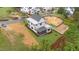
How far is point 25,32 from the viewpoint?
1.79 m

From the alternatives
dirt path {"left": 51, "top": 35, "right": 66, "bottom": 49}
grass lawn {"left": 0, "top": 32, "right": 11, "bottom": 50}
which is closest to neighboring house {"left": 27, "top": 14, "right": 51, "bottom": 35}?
dirt path {"left": 51, "top": 35, "right": 66, "bottom": 49}

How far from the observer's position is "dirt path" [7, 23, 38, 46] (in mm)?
1770

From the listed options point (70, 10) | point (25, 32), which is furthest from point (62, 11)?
point (25, 32)

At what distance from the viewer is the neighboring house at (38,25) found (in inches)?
70.6

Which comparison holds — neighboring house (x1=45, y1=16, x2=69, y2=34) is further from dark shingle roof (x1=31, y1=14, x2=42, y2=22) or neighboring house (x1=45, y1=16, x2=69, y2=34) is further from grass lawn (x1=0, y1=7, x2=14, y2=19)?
grass lawn (x1=0, y1=7, x2=14, y2=19)

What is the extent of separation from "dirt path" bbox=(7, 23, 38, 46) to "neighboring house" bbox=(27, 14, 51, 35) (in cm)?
6

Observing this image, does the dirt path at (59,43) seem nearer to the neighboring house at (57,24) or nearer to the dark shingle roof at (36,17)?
the neighboring house at (57,24)

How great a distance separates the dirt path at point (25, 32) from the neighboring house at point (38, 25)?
0.20 feet

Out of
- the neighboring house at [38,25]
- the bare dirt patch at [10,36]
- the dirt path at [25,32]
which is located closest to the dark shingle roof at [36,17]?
the neighboring house at [38,25]
